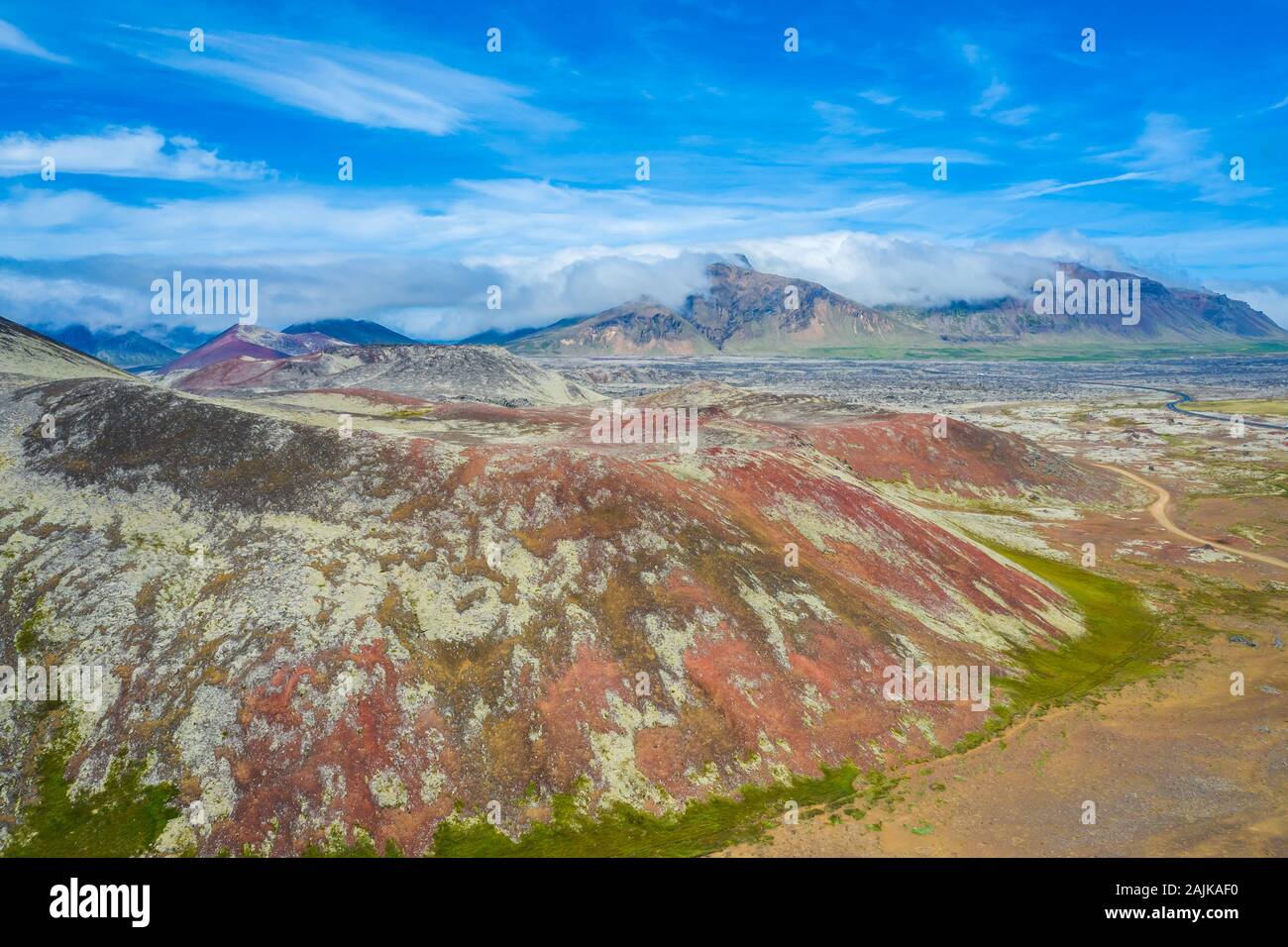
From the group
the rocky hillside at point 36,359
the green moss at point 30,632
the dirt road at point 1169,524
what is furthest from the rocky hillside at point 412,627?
the dirt road at point 1169,524

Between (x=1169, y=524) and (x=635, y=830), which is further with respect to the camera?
(x=1169, y=524)

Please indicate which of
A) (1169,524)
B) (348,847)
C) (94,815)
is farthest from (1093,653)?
(94,815)

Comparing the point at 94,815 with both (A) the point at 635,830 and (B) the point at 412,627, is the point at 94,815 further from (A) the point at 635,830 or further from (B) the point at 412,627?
(A) the point at 635,830

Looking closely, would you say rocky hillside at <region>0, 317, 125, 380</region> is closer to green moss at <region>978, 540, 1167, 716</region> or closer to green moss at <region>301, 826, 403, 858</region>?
green moss at <region>301, 826, 403, 858</region>

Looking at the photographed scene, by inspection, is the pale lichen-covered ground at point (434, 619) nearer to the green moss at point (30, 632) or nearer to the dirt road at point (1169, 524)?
the green moss at point (30, 632)

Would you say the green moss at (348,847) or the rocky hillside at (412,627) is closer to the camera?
the green moss at (348,847)

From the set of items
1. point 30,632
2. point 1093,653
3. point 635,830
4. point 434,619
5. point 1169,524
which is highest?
point 30,632
